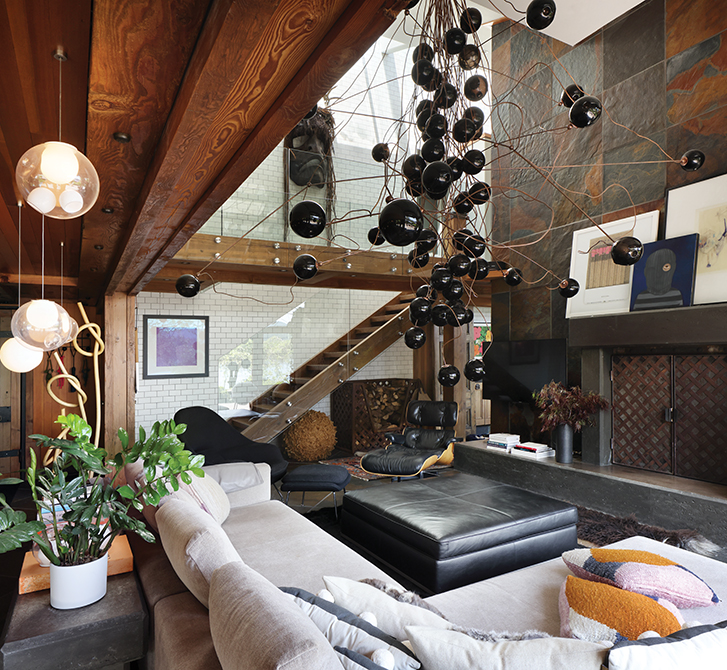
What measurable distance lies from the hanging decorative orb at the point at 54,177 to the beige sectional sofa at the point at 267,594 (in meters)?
1.11

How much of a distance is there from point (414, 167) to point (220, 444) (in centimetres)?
359

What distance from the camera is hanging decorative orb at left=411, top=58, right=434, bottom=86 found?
2.44m

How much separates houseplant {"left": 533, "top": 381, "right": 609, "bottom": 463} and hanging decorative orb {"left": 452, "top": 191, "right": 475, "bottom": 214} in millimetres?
2636

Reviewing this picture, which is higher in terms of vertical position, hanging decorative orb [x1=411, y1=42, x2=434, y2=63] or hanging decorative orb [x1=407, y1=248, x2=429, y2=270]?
hanging decorative orb [x1=411, y1=42, x2=434, y2=63]

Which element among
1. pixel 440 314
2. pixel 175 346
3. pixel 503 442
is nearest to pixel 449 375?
pixel 440 314

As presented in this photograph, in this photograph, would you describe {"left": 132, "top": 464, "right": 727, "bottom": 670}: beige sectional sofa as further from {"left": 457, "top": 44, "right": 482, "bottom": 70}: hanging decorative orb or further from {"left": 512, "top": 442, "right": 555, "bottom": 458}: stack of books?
{"left": 457, "top": 44, "right": 482, "bottom": 70}: hanging decorative orb

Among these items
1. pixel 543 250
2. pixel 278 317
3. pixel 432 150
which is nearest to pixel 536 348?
pixel 543 250

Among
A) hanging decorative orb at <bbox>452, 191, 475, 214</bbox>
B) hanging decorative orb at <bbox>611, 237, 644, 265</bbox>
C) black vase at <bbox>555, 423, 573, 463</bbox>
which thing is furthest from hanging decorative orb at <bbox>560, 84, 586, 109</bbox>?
black vase at <bbox>555, 423, 573, 463</bbox>

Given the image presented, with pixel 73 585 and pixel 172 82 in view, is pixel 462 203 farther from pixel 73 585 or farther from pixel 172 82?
pixel 73 585

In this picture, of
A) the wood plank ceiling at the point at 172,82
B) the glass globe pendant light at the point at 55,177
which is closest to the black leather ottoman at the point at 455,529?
the wood plank ceiling at the point at 172,82

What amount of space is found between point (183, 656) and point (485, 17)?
781 cm

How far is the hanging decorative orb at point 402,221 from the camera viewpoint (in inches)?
79.6

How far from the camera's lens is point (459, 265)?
2.71 metres

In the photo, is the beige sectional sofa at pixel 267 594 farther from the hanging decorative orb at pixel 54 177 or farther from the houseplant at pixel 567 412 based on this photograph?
the houseplant at pixel 567 412
